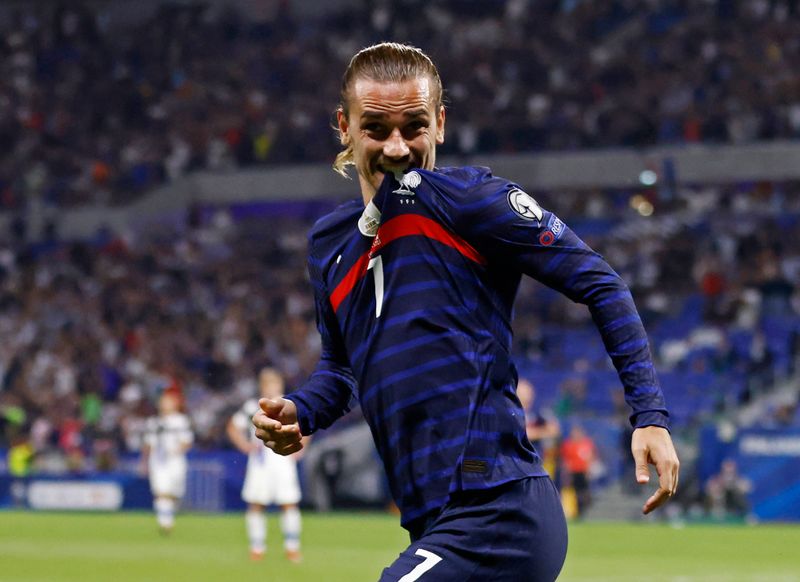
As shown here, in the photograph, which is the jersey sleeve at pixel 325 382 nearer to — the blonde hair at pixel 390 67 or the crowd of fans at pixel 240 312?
the blonde hair at pixel 390 67

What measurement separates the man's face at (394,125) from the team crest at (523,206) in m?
0.29

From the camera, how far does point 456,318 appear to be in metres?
3.78

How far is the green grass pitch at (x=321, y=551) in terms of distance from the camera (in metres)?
14.5

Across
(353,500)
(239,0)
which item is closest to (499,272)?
(353,500)

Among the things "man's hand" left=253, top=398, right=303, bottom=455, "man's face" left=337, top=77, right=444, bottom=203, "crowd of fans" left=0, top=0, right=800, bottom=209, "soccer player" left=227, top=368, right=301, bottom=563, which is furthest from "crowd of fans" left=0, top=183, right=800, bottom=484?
"man's face" left=337, top=77, right=444, bottom=203

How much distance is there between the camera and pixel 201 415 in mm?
28531

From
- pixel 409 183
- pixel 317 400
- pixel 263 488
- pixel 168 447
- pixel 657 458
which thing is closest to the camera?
pixel 657 458

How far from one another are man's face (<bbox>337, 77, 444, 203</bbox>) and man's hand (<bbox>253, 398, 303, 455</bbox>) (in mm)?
691

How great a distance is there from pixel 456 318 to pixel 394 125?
1.74ft

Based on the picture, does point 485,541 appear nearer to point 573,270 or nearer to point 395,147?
point 573,270

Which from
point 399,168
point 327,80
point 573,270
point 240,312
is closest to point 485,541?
point 573,270

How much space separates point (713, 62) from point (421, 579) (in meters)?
29.8

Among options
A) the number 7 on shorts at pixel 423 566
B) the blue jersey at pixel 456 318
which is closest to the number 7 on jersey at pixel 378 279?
the blue jersey at pixel 456 318

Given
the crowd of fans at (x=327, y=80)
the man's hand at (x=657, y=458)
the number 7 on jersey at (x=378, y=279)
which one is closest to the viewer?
the man's hand at (x=657, y=458)
